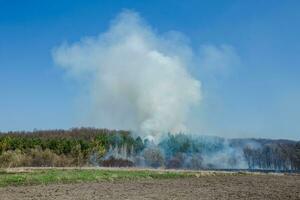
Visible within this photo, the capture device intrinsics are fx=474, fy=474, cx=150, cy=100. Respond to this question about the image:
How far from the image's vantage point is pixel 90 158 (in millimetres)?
98188

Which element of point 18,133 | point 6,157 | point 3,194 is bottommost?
point 3,194

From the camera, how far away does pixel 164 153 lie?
9419 cm

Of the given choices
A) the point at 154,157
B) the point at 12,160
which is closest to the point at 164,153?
the point at 154,157

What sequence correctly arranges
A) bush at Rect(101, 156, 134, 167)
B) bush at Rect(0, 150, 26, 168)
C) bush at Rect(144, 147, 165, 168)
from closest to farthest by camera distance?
bush at Rect(0, 150, 26, 168)
bush at Rect(144, 147, 165, 168)
bush at Rect(101, 156, 134, 167)

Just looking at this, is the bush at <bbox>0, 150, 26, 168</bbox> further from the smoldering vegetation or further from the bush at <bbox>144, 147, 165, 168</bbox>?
the bush at <bbox>144, 147, 165, 168</bbox>

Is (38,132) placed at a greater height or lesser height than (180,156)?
greater

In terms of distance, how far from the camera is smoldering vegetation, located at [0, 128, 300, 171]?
286ft

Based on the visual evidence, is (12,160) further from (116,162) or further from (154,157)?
(154,157)

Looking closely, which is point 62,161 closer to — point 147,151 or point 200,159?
point 147,151

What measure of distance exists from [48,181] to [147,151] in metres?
57.1

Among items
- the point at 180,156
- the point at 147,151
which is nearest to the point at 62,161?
the point at 147,151

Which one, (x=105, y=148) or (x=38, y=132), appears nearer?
(x=105, y=148)

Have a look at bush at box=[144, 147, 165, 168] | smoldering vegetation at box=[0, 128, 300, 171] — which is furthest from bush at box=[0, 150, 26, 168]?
bush at box=[144, 147, 165, 168]

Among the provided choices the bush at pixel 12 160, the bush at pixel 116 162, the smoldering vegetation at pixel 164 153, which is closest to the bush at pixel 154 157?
the smoldering vegetation at pixel 164 153
